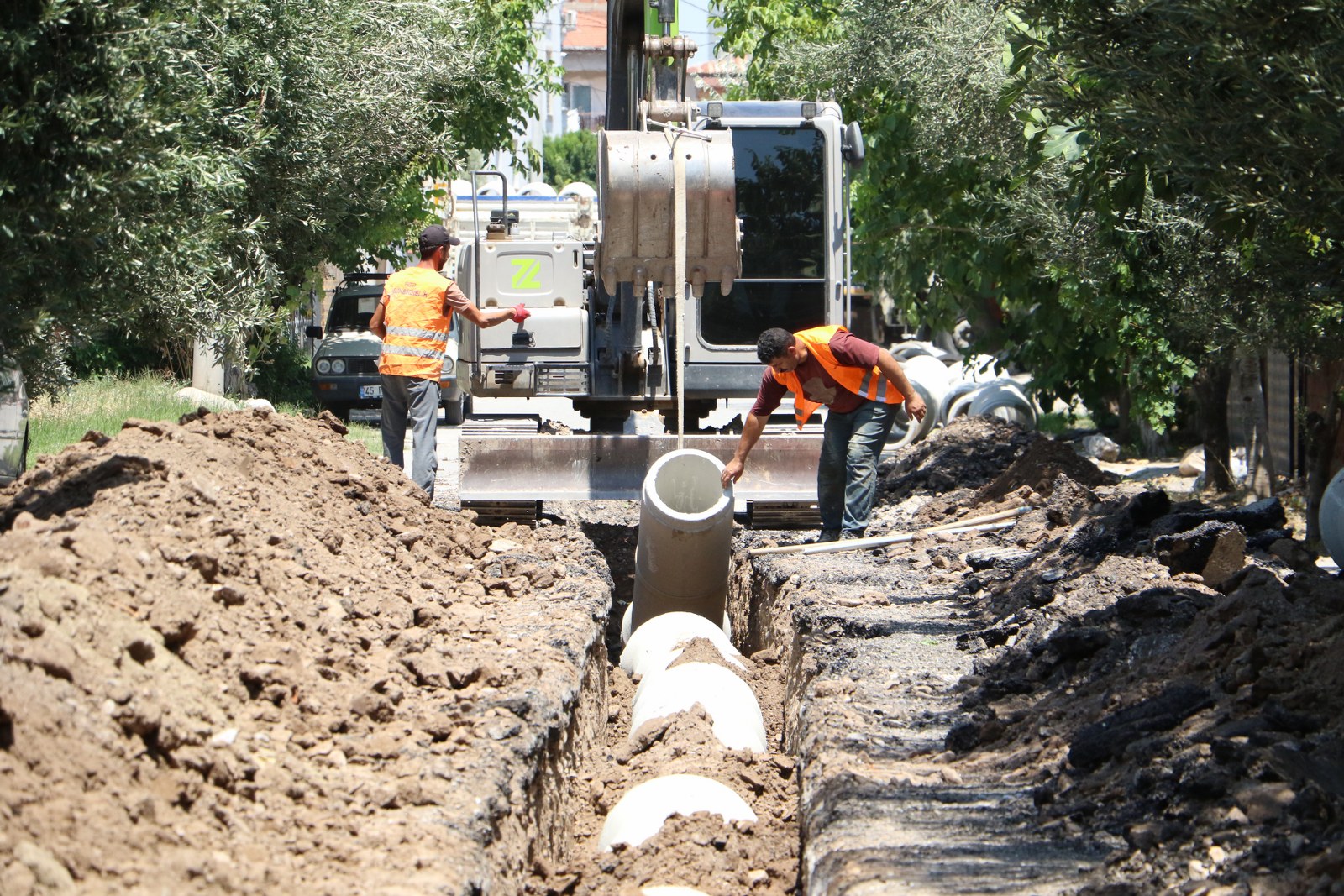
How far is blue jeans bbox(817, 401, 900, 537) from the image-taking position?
9539 millimetres

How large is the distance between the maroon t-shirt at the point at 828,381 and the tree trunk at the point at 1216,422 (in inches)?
214

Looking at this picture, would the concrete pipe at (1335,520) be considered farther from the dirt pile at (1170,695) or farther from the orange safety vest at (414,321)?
the orange safety vest at (414,321)

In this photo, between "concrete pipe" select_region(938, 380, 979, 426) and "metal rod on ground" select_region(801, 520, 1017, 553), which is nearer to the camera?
"metal rod on ground" select_region(801, 520, 1017, 553)

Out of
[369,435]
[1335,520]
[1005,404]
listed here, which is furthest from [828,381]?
[369,435]

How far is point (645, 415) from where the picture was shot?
43.8ft

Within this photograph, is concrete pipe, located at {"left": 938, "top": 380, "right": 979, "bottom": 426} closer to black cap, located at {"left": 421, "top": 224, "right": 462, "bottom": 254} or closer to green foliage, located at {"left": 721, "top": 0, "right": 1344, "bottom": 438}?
green foliage, located at {"left": 721, "top": 0, "right": 1344, "bottom": 438}

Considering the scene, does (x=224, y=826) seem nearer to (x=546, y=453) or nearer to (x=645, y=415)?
(x=546, y=453)

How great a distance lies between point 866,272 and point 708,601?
8.61 m

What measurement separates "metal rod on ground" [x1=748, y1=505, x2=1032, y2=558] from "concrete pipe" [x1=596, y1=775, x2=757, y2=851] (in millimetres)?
4018

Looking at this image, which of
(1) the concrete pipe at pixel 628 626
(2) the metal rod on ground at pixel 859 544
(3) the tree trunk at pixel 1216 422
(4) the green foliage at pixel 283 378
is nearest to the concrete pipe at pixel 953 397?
(3) the tree trunk at pixel 1216 422

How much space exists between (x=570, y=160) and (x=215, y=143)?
183 ft

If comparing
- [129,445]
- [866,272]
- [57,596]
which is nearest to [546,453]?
[129,445]

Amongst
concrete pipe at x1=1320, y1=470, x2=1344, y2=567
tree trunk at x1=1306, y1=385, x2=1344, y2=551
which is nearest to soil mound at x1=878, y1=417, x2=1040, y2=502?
tree trunk at x1=1306, y1=385, x2=1344, y2=551

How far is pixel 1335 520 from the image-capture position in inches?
282
